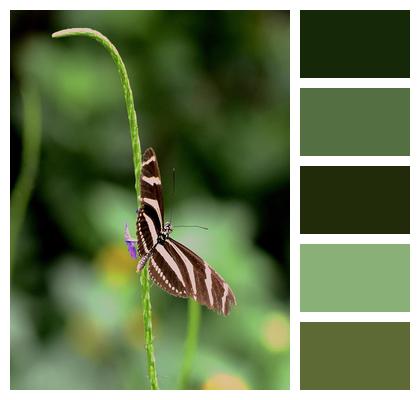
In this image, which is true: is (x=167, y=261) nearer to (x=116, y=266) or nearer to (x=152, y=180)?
(x=152, y=180)

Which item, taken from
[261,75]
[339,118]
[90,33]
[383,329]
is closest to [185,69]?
[261,75]

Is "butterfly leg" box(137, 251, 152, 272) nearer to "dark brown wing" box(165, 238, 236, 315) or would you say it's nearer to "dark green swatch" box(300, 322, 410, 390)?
"dark brown wing" box(165, 238, 236, 315)

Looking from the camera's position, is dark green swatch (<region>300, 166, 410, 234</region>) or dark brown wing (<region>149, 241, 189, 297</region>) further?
dark green swatch (<region>300, 166, 410, 234</region>)

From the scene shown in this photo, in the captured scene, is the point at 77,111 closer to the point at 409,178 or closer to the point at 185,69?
the point at 185,69

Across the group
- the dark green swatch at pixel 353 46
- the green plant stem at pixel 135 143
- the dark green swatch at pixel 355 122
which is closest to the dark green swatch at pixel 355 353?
the dark green swatch at pixel 355 122

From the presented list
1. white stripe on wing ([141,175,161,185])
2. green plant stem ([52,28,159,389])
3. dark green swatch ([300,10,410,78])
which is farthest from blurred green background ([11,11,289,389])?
green plant stem ([52,28,159,389])

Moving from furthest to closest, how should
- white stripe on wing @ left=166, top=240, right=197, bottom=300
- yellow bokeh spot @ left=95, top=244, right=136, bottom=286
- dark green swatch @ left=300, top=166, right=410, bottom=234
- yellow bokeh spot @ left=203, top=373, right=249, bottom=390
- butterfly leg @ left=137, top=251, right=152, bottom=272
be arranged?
yellow bokeh spot @ left=95, top=244, right=136, bottom=286 < dark green swatch @ left=300, top=166, right=410, bottom=234 < yellow bokeh spot @ left=203, top=373, right=249, bottom=390 < white stripe on wing @ left=166, top=240, right=197, bottom=300 < butterfly leg @ left=137, top=251, right=152, bottom=272

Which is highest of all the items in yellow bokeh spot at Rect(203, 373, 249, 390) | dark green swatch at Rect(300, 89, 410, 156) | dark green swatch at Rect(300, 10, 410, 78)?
dark green swatch at Rect(300, 10, 410, 78)
